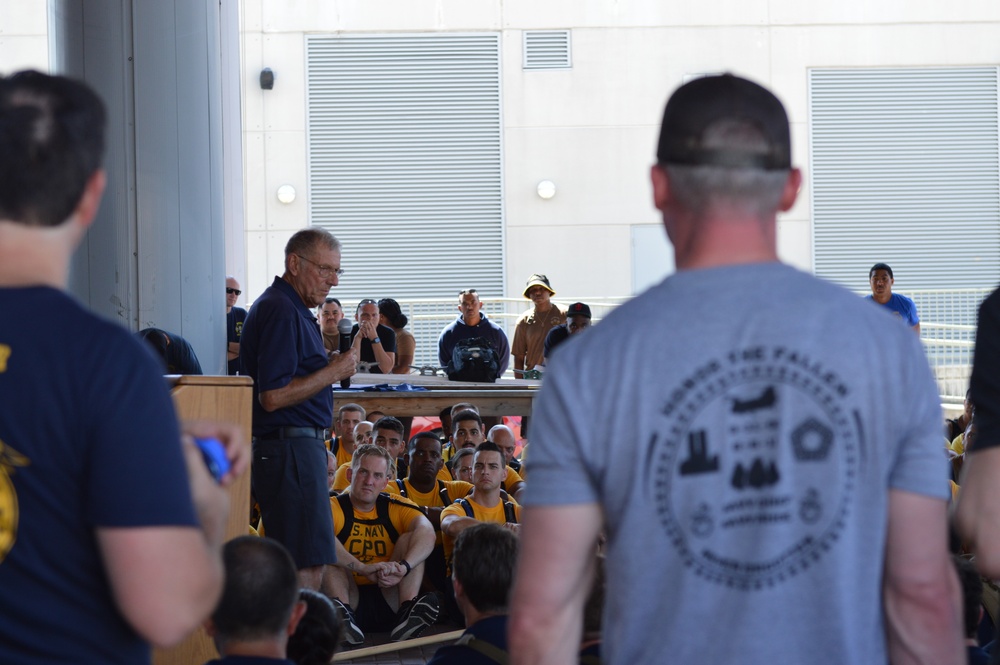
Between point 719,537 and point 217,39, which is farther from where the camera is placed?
point 217,39

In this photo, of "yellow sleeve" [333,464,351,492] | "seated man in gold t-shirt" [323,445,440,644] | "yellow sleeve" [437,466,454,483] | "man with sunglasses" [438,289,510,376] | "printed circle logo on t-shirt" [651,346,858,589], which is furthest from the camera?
"man with sunglasses" [438,289,510,376]

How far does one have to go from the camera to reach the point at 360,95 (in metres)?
20.8

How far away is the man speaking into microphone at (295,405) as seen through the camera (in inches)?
205

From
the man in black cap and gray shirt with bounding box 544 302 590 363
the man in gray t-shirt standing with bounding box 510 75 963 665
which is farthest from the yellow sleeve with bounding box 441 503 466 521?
the man in gray t-shirt standing with bounding box 510 75 963 665

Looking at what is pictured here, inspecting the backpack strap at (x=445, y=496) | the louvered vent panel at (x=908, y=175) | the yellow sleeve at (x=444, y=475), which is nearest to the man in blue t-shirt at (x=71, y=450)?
the backpack strap at (x=445, y=496)

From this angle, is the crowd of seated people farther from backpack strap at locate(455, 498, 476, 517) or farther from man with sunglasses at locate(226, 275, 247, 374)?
man with sunglasses at locate(226, 275, 247, 374)

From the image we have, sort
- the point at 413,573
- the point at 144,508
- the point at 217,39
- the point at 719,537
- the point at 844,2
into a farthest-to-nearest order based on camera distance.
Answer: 1. the point at 844,2
2. the point at 413,573
3. the point at 217,39
4. the point at 719,537
5. the point at 144,508

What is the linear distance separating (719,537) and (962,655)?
1.37ft

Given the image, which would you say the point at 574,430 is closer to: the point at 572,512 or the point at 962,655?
the point at 572,512

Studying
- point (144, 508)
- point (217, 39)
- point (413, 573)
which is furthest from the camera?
point (413, 573)

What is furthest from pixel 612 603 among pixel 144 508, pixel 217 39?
pixel 217 39

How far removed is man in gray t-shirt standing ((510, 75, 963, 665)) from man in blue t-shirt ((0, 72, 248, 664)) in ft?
1.60

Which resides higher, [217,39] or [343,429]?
[217,39]

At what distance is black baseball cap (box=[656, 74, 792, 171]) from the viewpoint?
70.0 inches
